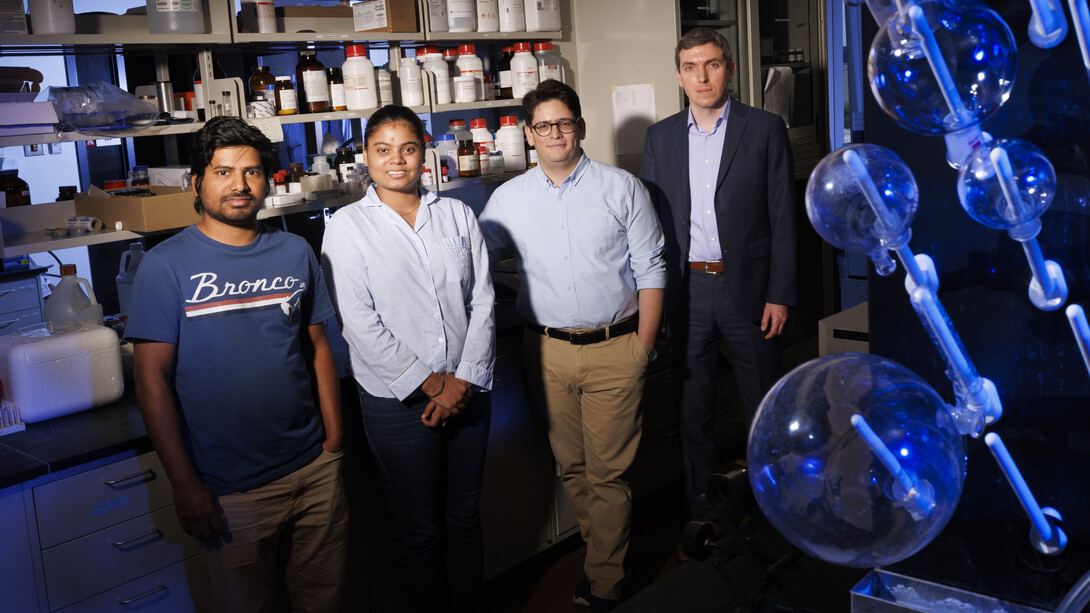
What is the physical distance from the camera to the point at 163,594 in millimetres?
1989

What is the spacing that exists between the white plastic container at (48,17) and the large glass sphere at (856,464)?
6.74 feet

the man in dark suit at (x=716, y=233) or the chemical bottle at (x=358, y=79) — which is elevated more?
the chemical bottle at (x=358, y=79)

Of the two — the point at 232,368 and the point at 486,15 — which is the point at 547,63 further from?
the point at 232,368

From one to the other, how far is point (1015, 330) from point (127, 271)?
2.34m

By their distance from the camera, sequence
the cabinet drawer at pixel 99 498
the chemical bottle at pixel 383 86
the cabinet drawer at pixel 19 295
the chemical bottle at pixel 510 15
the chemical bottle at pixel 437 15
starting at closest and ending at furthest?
1. the cabinet drawer at pixel 99 498
2. the chemical bottle at pixel 383 86
3. the chemical bottle at pixel 437 15
4. the chemical bottle at pixel 510 15
5. the cabinet drawer at pixel 19 295

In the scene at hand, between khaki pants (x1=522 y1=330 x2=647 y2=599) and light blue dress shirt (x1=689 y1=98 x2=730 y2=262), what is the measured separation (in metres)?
0.41

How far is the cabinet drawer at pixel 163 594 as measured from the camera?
1.92 metres

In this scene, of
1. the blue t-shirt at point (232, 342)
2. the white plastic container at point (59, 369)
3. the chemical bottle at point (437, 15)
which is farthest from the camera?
the chemical bottle at point (437, 15)

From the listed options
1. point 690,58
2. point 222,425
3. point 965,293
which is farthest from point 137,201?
point 965,293

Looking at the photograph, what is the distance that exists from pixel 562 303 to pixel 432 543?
0.74m

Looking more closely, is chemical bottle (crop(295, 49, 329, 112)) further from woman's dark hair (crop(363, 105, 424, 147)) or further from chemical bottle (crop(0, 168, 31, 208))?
chemical bottle (crop(0, 168, 31, 208))

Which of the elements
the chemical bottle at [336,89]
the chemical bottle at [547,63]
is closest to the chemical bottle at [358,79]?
the chemical bottle at [336,89]

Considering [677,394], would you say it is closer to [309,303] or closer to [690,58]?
[690,58]

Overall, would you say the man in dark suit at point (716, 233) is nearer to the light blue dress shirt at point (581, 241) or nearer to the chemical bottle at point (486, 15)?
the light blue dress shirt at point (581, 241)
